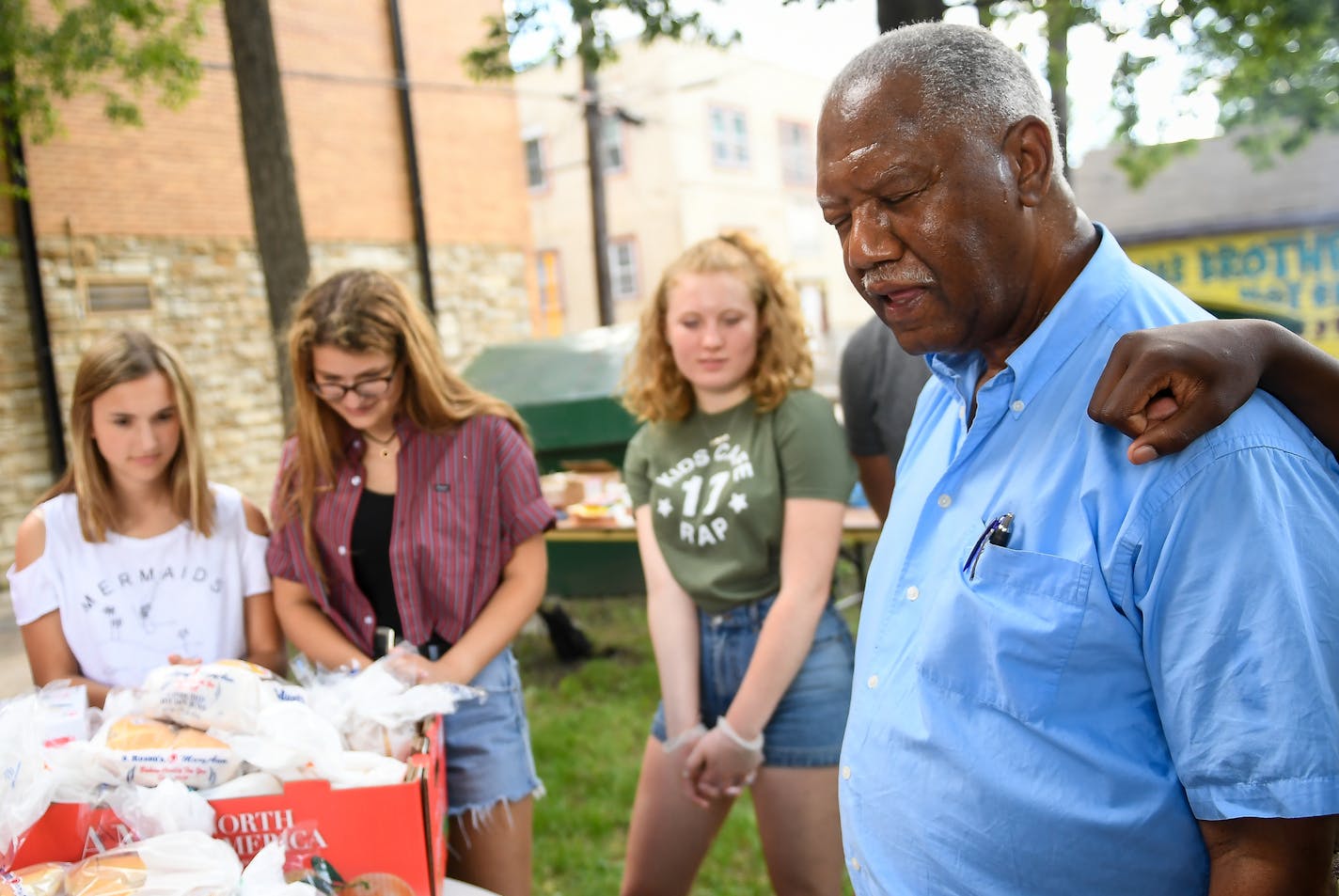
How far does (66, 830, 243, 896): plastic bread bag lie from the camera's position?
4.58ft

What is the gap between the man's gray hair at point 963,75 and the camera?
3.99 ft

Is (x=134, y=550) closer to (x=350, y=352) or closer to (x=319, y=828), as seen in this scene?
(x=350, y=352)

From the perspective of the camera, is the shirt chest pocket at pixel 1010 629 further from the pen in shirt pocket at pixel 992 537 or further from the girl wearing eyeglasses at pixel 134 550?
the girl wearing eyeglasses at pixel 134 550

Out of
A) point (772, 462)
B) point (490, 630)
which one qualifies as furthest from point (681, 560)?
point (490, 630)

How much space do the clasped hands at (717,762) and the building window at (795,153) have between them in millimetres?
27094

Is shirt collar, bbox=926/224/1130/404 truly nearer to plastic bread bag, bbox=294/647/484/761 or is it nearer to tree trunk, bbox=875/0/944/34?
plastic bread bag, bbox=294/647/484/761

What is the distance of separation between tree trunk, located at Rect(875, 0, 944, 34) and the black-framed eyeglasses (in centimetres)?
194

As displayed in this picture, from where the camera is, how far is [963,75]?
1.22 m

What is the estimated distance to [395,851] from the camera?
61.3 inches

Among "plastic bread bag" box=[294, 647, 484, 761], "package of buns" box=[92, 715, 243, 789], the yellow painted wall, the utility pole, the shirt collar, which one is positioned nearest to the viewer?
the shirt collar

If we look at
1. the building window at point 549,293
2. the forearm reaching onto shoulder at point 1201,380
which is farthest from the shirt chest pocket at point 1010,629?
the building window at point 549,293

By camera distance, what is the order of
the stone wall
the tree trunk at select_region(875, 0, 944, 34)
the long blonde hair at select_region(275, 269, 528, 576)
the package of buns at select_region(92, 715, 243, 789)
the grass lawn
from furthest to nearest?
the stone wall, the grass lawn, the tree trunk at select_region(875, 0, 944, 34), the long blonde hair at select_region(275, 269, 528, 576), the package of buns at select_region(92, 715, 243, 789)

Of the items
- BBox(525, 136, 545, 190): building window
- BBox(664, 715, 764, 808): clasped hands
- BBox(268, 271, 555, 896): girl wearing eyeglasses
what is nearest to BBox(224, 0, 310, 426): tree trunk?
BBox(268, 271, 555, 896): girl wearing eyeglasses

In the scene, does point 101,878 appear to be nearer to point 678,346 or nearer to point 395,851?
point 395,851
